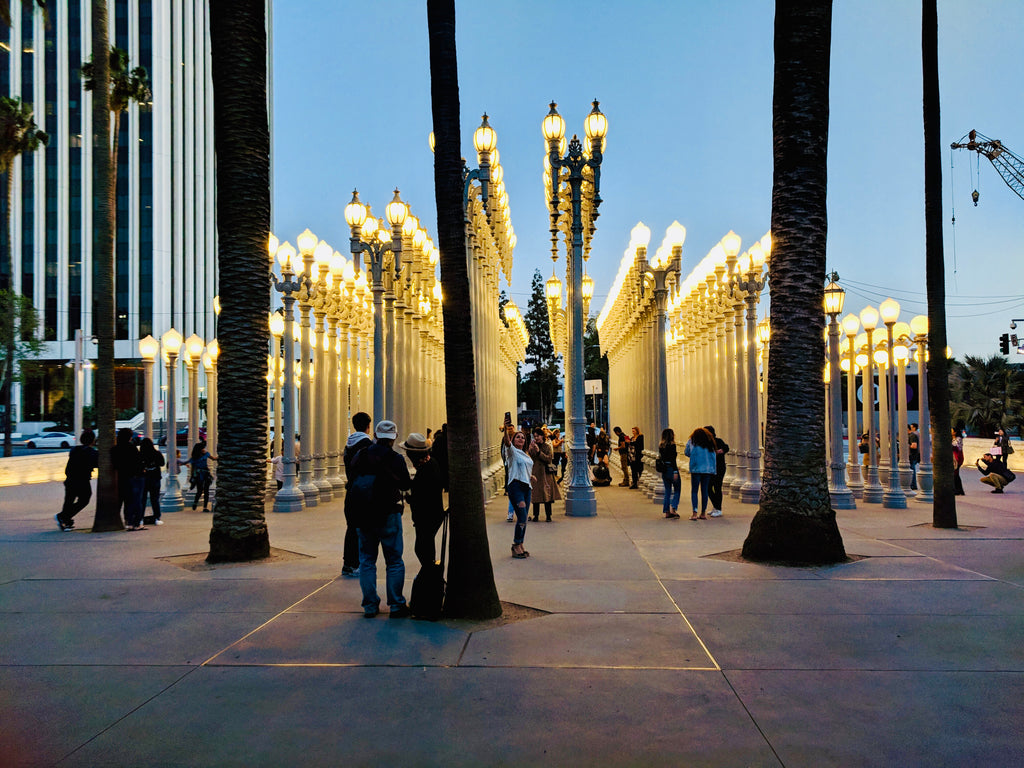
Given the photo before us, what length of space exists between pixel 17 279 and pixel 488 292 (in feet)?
177

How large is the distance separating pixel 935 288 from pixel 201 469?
15.8m

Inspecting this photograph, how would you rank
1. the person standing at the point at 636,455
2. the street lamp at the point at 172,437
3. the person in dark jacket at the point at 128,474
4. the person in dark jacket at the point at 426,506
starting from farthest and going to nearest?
the person standing at the point at 636,455 → the street lamp at the point at 172,437 → the person in dark jacket at the point at 128,474 → the person in dark jacket at the point at 426,506

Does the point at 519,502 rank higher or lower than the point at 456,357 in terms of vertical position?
lower

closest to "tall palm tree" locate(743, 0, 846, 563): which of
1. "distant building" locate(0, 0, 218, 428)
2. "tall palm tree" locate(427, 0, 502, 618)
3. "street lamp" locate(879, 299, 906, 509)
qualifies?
"tall palm tree" locate(427, 0, 502, 618)

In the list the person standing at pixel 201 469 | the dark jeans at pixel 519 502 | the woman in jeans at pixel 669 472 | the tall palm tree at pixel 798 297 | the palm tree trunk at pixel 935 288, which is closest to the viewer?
the tall palm tree at pixel 798 297

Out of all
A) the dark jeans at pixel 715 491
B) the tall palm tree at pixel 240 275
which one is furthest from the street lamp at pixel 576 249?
the tall palm tree at pixel 240 275

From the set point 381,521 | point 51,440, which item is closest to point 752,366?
point 381,521

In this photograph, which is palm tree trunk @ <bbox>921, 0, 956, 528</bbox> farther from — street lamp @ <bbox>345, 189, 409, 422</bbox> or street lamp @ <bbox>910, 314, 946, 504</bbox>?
street lamp @ <bbox>345, 189, 409, 422</bbox>

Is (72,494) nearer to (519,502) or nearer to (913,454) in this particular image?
(519,502)

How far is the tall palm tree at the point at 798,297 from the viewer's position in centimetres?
958

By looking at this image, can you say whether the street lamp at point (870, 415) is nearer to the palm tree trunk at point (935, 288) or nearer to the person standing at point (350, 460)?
the palm tree trunk at point (935, 288)

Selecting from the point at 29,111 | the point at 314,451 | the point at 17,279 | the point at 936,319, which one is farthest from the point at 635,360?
the point at 17,279

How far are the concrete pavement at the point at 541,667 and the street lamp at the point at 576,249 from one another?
16.8ft

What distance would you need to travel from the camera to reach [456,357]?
7336 millimetres
